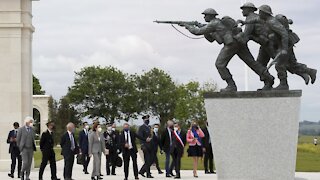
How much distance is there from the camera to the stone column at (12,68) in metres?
29.3

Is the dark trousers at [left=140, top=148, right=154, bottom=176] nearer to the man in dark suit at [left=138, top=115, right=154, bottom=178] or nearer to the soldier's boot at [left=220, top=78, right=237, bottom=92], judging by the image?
the man in dark suit at [left=138, top=115, right=154, bottom=178]

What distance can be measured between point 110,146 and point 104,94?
70.0 m

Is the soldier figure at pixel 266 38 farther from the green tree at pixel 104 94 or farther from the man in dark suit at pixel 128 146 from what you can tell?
the green tree at pixel 104 94

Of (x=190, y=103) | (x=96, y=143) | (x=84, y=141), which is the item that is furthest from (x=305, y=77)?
(x=190, y=103)

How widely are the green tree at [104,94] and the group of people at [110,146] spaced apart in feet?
223

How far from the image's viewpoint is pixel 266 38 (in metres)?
18.2

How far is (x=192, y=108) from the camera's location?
86.1m

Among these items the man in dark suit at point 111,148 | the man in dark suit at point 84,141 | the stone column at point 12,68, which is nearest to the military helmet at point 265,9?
the man in dark suit at point 84,141

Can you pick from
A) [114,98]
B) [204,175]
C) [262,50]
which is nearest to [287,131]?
[262,50]

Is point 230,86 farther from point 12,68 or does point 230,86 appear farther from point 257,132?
point 12,68

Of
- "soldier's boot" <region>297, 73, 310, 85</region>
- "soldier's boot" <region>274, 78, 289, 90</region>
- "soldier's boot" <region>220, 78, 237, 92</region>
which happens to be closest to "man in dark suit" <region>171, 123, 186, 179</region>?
"soldier's boot" <region>220, 78, 237, 92</region>

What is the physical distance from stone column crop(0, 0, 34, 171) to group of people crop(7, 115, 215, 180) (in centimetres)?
274

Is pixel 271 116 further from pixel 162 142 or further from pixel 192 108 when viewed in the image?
pixel 192 108

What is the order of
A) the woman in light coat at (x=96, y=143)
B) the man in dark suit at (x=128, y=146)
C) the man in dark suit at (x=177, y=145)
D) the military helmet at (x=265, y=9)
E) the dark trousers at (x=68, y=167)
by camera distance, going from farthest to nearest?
the man in dark suit at (x=177, y=145)
the woman in light coat at (x=96, y=143)
the man in dark suit at (x=128, y=146)
the dark trousers at (x=68, y=167)
the military helmet at (x=265, y=9)
